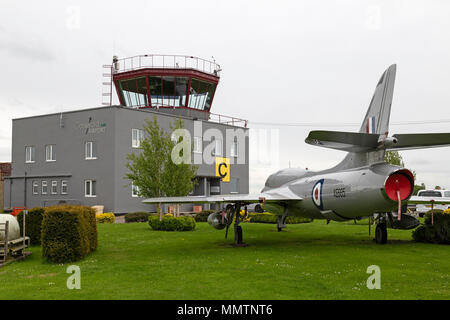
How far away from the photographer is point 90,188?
126ft

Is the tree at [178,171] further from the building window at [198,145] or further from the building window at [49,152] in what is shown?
the building window at [49,152]

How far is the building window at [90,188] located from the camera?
38.2 m

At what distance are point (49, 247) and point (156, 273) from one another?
3900mm

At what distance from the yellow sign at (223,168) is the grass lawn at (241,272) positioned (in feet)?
94.3

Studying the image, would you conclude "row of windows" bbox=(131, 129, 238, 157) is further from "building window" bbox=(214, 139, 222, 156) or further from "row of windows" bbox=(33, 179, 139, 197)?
"row of windows" bbox=(33, 179, 139, 197)

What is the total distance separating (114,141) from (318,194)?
25243 mm

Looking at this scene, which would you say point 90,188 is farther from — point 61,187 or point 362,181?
point 362,181

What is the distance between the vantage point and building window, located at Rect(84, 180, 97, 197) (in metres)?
38.2

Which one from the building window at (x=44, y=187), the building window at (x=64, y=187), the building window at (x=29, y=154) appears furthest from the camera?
the building window at (x=29, y=154)

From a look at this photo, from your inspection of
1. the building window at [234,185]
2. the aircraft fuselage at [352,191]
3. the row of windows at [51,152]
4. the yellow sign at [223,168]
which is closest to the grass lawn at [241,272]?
the aircraft fuselage at [352,191]

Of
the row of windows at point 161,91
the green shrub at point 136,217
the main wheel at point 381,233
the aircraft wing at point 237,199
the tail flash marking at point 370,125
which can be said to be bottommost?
the green shrub at point 136,217

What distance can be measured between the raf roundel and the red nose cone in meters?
2.85

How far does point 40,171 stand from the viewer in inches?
1646
